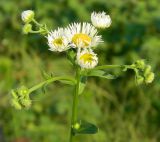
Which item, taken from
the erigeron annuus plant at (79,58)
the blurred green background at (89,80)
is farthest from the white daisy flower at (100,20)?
the blurred green background at (89,80)

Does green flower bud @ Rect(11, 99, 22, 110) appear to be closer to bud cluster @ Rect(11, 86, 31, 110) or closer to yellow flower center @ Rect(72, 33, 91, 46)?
bud cluster @ Rect(11, 86, 31, 110)

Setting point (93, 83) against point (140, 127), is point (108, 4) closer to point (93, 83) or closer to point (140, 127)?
point (93, 83)

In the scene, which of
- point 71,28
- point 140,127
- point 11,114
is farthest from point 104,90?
point 71,28

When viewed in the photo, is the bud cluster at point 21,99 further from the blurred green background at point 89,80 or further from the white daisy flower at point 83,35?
the blurred green background at point 89,80

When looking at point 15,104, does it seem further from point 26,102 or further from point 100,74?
point 100,74

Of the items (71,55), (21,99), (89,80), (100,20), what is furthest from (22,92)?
(89,80)
